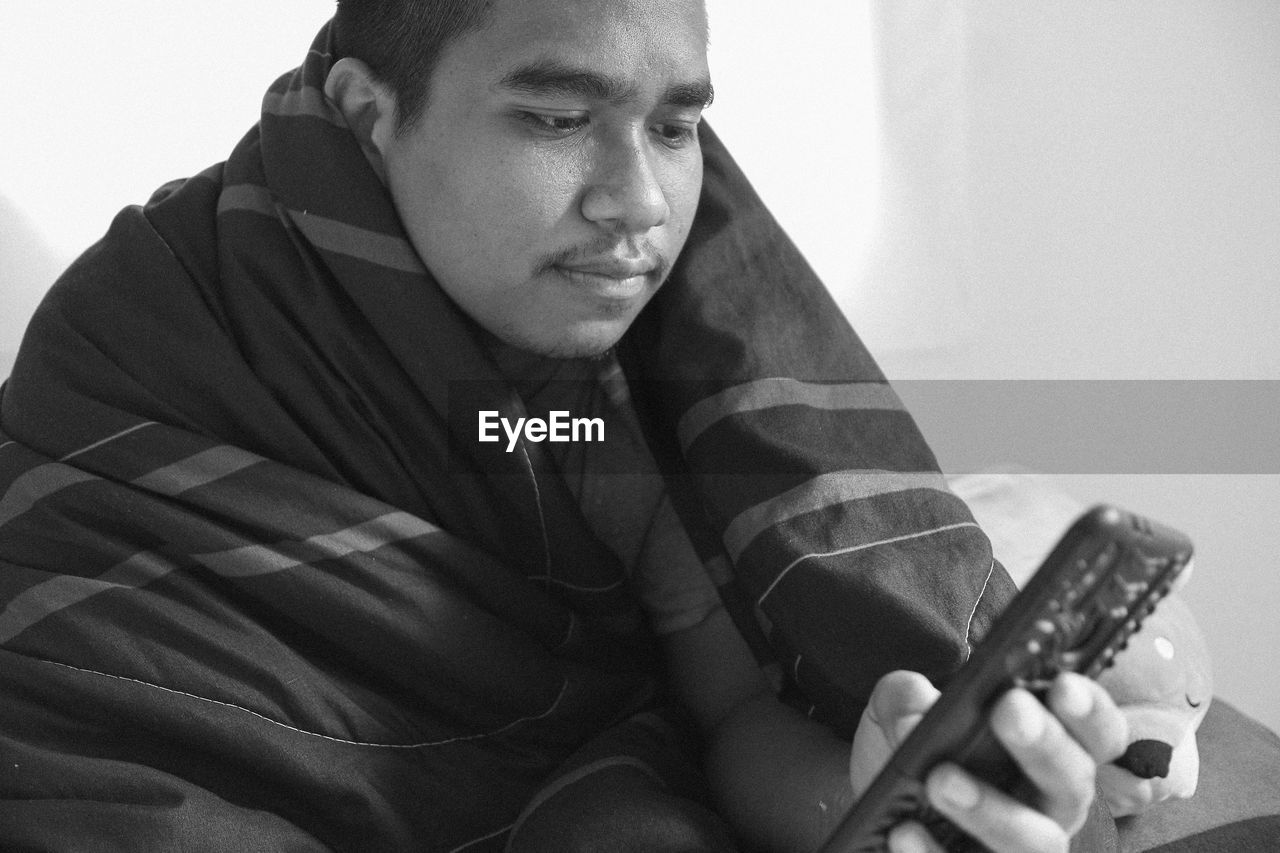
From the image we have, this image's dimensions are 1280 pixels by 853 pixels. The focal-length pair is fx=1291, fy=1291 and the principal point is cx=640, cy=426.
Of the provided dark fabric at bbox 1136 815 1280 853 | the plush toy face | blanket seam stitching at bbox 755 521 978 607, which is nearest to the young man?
blanket seam stitching at bbox 755 521 978 607

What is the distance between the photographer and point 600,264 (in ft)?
3.46

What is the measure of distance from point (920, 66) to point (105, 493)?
4.38ft

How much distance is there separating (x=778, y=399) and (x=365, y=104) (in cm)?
44

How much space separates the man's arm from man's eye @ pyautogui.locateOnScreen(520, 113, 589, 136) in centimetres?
45

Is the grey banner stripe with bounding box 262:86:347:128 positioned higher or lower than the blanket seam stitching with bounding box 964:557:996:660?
higher

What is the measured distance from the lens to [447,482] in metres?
1.07

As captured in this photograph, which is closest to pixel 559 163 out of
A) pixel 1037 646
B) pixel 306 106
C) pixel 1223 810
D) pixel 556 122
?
pixel 556 122

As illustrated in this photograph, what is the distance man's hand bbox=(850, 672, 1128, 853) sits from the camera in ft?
2.04

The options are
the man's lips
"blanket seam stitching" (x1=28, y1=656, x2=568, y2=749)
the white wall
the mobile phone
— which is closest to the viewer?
the mobile phone

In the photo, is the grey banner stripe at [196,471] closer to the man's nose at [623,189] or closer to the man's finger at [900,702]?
the man's nose at [623,189]

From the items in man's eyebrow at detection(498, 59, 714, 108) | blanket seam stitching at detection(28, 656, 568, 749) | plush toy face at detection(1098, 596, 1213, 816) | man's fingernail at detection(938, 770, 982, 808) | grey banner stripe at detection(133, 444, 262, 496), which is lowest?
plush toy face at detection(1098, 596, 1213, 816)

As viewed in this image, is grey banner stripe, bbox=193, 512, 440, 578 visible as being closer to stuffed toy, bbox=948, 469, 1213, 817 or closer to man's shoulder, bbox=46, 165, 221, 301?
man's shoulder, bbox=46, 165, 221, 301

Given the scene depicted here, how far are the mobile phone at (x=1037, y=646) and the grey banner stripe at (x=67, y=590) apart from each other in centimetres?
58

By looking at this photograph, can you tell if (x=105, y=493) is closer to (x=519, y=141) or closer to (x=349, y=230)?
(x=349, y=230)
